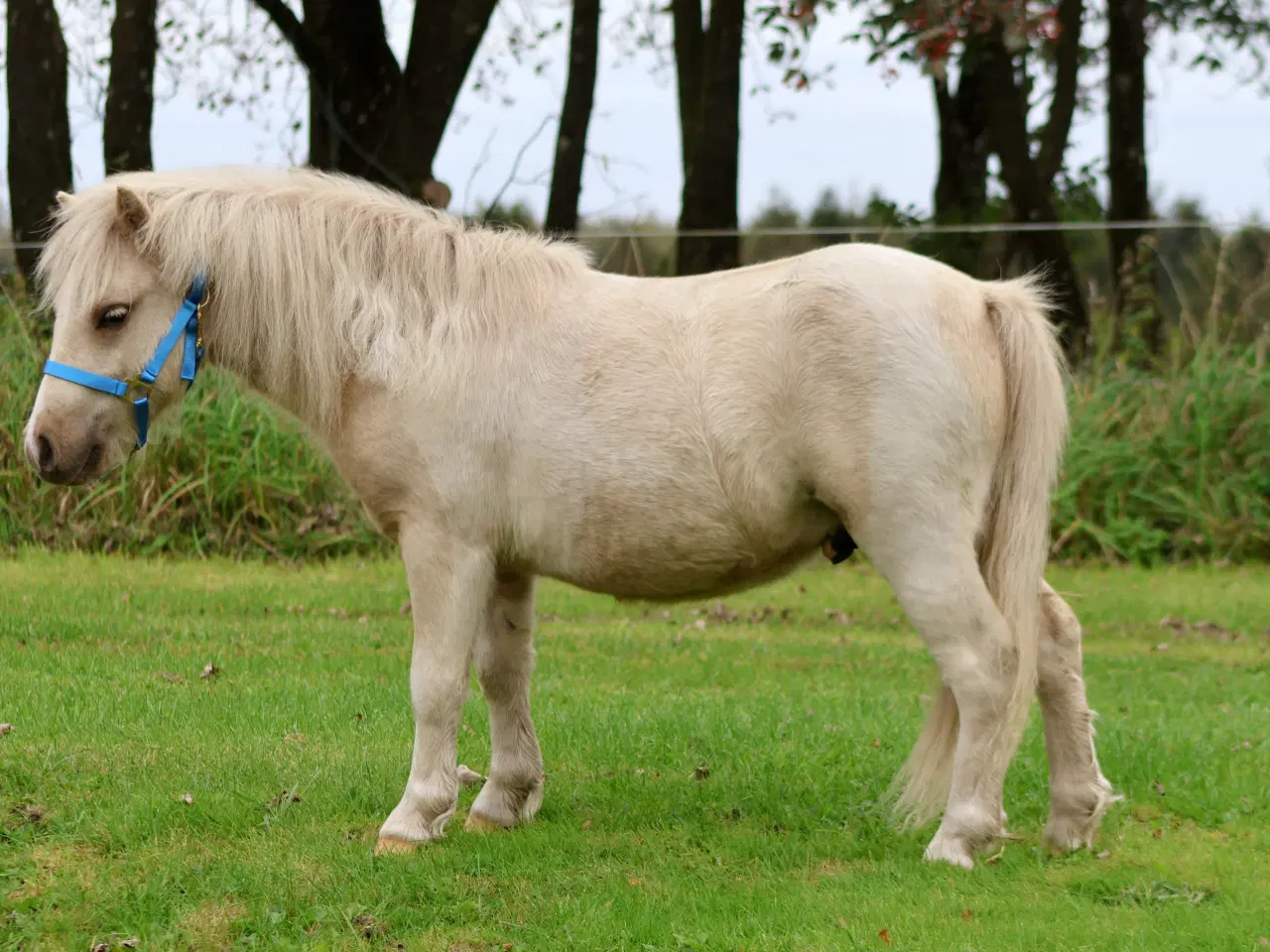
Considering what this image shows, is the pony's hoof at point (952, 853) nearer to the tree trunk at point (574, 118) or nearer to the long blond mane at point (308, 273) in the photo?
the long blond mane at point (308, 273)

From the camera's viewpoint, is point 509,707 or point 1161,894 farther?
point 509,707

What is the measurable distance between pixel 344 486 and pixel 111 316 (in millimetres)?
5862

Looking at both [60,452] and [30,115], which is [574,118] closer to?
[30,115]

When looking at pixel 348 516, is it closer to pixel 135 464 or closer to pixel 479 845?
pixel 135 464

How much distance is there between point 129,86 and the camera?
12.6m

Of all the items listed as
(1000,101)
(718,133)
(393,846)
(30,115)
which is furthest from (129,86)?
(393,846)

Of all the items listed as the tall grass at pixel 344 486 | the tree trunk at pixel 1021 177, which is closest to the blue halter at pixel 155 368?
the tall grass at pixel 344 486

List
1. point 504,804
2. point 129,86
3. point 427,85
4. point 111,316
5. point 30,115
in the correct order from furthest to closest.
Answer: point 427,85 → point 129,86 → point 30,115 → point 504,804 → point 111,316

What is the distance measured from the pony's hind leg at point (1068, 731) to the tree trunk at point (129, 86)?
10.1 meters

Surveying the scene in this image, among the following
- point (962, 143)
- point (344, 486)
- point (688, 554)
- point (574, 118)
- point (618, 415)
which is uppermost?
point (962, 143)

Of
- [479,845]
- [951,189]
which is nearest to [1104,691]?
[479,845]

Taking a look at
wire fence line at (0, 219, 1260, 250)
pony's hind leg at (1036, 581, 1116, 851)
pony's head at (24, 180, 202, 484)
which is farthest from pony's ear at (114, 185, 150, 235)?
wire fence line at (0, 219, 1260, 250)

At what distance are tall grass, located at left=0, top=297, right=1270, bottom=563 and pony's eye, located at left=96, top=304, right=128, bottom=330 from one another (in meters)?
5.13

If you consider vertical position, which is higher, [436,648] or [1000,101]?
[1000,101]
